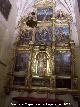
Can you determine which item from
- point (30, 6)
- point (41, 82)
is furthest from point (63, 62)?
point (30, 6)

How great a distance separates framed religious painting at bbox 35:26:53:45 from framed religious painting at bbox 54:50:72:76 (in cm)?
101

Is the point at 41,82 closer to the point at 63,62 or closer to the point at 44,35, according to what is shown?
the point at 63,62

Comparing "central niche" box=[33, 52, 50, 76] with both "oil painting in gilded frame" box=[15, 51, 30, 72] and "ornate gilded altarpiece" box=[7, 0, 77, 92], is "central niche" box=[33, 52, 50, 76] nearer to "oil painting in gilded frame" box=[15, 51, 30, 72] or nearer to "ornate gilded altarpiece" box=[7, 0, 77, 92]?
"ornate gilded altarpiece" box=[7, 0, 77, 92]

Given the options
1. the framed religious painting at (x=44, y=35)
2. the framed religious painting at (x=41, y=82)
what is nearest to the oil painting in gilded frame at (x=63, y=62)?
the framed religious painting at (x=41, y=82)

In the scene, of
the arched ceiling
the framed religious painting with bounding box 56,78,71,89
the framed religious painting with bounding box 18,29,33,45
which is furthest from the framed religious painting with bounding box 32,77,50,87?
the arched ceiling

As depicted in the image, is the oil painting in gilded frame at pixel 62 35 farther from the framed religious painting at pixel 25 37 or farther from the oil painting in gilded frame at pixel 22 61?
the oil painting in gilded frame at pixel 22 61

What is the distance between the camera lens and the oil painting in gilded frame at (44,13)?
39.3 feet

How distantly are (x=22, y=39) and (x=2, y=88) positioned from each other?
135 inches

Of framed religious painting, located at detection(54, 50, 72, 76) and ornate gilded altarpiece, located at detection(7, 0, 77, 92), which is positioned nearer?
ornate gilded altarpiece, located at detection(7, 0, 77, 92)

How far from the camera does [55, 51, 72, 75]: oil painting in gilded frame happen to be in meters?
10.0

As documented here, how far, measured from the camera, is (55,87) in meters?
9.59

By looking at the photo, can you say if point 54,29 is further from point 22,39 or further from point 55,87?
point 55,87

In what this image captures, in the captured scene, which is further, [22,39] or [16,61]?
[22,39]

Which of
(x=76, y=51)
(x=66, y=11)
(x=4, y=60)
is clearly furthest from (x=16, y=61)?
(x=66, y=11)
